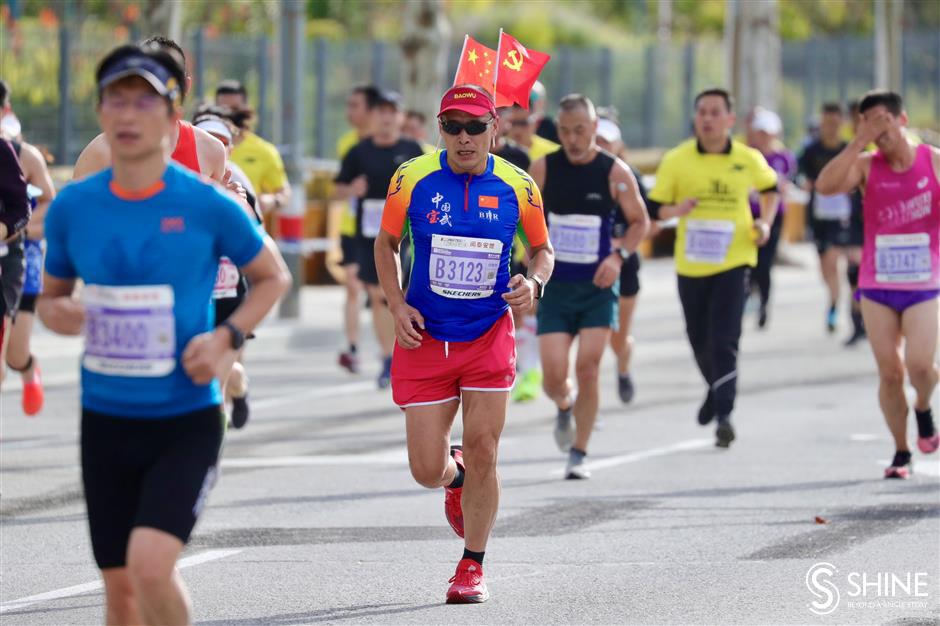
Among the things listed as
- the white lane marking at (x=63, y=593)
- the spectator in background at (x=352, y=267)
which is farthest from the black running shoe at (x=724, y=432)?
the spectator in background at (x=352, y=267)

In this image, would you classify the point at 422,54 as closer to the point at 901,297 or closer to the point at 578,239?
the point at 578,239

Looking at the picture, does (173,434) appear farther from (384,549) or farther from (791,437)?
(791,437)

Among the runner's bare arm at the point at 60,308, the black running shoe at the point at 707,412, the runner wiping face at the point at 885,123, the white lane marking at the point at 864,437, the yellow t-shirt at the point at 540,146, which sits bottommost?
the white lane marking at the point at 864,437

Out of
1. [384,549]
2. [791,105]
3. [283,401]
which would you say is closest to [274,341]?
[283,401]

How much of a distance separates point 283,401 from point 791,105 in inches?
1043

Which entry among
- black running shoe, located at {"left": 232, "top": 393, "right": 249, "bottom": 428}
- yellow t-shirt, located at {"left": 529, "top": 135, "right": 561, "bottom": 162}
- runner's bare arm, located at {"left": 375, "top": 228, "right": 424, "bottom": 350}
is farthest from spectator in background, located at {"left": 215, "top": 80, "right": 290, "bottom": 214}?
runner's bare arm, located at {"left": 375, "top": 228, "right": 424, "bottom": 350}

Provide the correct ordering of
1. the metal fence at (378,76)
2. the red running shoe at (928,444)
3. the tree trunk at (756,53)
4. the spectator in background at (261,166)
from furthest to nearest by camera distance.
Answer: the tree trunk at (756,53) < the metal fence at (378,76) < the spectator in background at (261,166) < the red running shoe at (928,444)

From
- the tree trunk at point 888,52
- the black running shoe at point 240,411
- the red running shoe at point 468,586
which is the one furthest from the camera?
the tree trunk at point 888,52

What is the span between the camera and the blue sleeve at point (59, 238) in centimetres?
562

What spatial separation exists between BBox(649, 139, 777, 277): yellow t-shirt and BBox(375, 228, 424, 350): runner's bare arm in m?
4.72

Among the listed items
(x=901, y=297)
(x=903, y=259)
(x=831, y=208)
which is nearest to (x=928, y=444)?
(x=901, y=297)

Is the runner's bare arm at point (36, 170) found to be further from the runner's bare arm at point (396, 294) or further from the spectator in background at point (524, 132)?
the spectator in background at point (524, 132)

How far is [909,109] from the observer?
1730 inches

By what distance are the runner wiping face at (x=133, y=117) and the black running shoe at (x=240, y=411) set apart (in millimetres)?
6626
